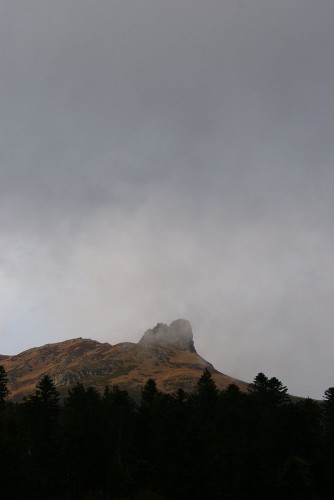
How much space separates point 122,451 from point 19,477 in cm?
2135

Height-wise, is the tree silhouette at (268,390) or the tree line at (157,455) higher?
the tree silhouette at (268,390)

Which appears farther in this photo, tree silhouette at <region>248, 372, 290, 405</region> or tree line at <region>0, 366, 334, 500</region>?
tree silhouette at <region>248, 372, 290, 405</region>

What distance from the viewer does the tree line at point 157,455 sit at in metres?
Answer: 51.5

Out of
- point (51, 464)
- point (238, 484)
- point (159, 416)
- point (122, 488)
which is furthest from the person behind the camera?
point (159, 416)

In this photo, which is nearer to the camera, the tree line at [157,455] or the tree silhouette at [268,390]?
the tree line at [157,455]

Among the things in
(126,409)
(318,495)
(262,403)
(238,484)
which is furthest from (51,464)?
(262,403)

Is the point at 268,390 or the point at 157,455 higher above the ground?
the point at 268,390

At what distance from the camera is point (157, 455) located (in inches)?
2377

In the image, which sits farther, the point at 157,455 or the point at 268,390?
the point at 268,390

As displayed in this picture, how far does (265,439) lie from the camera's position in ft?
195

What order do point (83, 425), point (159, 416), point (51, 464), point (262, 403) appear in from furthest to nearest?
point (262, 403) → point (159, 416) → point (83, 425) → point (51, 464)

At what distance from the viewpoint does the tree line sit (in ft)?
169

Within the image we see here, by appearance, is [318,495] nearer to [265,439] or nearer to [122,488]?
[265,439]

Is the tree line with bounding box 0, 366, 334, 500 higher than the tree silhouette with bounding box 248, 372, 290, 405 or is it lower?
lower
